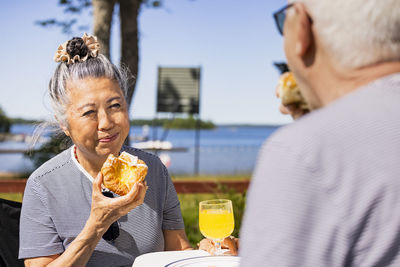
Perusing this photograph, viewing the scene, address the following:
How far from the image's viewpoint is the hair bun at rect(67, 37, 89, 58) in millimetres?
2377

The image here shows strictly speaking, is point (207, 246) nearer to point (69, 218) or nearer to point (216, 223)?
point (216, 223)

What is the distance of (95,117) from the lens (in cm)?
230

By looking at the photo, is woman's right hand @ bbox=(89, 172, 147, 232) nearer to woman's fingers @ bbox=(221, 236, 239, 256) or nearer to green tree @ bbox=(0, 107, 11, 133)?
woman's fingers @ bbox=(221, 236, 239, 256)

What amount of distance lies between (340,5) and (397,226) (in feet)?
1.45

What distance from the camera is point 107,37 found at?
625 cm

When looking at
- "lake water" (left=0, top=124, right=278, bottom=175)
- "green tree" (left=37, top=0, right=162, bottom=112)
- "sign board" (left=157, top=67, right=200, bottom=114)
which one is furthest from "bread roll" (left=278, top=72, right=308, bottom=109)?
"sign board" (left=157, top=67, right=200, bottom=114)

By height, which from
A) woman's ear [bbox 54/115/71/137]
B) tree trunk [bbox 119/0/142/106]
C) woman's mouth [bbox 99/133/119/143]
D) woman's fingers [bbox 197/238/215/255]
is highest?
tree trunk [bbox 119/0/142/106]

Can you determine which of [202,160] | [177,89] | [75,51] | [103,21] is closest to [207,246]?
[75,51]

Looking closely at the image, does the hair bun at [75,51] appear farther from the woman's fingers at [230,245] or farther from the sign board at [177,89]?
the sign board at [177,89]

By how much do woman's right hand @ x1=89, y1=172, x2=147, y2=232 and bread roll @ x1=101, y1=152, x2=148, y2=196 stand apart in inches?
1.6

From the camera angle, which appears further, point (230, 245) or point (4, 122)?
point (4, 122)

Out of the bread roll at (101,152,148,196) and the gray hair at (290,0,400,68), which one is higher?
the gray hair at (290,0,400,68)

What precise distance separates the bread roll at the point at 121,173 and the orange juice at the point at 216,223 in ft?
1.27

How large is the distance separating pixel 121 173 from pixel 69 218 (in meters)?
0.40
